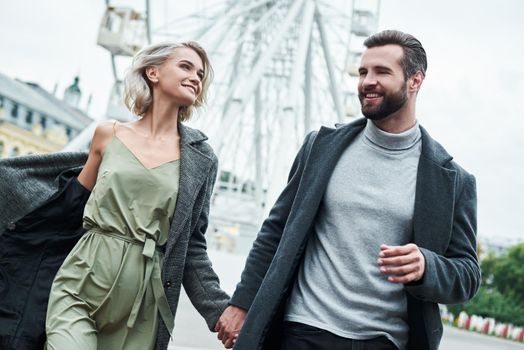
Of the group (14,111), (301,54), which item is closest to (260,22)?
(301,54)

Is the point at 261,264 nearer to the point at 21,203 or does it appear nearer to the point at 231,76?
the point at 21,203

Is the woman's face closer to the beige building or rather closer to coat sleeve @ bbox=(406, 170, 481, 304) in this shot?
coat sleeve @ bbox=(406, 170, 481, 304)

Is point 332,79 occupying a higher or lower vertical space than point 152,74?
lower

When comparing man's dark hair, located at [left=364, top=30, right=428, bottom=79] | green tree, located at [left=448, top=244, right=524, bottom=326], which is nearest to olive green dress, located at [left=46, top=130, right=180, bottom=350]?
man's dark hair, located at [left=364, top=30, right=428, bottom=79]

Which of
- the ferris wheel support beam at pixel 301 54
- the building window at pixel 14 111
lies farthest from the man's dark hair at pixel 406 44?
the building window at pixel 14 111

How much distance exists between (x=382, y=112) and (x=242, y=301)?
77 cm

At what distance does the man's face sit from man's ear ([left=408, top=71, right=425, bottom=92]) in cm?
5

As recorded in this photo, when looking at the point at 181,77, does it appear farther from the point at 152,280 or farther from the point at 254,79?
the point at 254,79

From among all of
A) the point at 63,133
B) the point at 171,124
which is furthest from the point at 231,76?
the point at 63,133

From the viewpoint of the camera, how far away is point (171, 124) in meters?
3.37

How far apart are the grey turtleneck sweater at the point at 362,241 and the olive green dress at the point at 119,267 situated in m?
0.58

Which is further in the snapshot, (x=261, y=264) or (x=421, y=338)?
(x=261, y=264)

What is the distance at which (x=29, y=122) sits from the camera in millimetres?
56344

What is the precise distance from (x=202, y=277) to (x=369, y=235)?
35.4 inches
